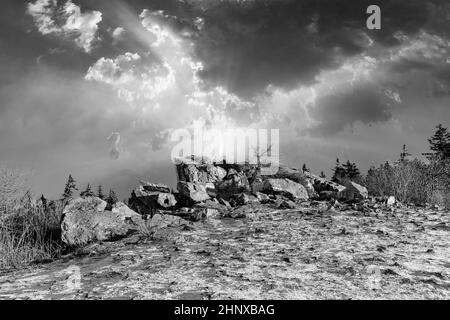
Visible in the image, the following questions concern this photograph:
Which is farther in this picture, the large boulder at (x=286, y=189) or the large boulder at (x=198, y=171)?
the large boulder at (x=198, y=171)

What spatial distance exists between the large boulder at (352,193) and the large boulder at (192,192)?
4.87 meters

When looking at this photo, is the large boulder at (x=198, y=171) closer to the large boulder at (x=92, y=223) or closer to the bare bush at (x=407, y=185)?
the large boulder at (x=92, y=223)

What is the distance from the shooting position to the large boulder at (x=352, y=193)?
1453cm

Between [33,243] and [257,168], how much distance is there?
9665 millimetres

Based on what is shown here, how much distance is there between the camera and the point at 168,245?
9.60 meters

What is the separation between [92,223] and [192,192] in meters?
4.29

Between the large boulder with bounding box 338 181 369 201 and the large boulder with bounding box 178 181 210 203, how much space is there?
4866 mm

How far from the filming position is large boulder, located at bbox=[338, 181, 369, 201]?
14.5 meters

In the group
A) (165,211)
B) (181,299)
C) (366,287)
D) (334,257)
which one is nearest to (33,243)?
(165,211)

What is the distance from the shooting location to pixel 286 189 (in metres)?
15.5

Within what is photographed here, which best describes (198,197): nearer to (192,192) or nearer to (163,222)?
(192,192)

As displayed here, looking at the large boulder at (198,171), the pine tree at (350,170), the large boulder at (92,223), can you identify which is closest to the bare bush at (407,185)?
the large boulder at (198,171)

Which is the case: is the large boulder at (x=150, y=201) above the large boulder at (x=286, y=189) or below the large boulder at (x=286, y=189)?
below
